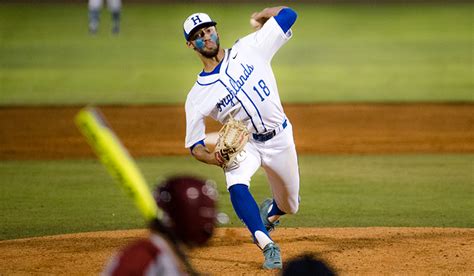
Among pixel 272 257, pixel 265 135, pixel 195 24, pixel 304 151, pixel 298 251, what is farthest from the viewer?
pixel 304 151

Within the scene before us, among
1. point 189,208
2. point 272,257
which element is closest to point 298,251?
point 272,257

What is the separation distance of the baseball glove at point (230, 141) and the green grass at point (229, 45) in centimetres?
1058

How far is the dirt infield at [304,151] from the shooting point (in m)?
7.11

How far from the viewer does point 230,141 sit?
6520 mm

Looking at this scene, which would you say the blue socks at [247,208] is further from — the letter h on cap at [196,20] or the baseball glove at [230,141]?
the letter h on cap at [196,20]

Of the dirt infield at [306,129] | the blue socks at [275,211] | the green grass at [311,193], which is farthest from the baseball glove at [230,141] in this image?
the dirt infield at [306,129]

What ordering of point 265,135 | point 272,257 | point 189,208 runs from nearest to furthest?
1. point 189,208
2. point 272,257
3. point 265,135

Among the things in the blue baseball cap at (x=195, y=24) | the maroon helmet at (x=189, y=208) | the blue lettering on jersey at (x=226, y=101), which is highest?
the maroon helmet at (x=189, y=208)

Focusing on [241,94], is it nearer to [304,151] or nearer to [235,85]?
[235,85]

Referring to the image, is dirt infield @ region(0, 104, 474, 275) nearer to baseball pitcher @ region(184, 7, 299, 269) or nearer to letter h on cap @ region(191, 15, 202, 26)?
baseball pitcher @ region(184, 7, 299, 269)

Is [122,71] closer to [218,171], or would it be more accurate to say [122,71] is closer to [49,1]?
[218,171]

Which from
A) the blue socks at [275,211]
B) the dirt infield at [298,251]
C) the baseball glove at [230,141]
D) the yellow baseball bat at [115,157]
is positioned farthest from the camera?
the blue socks at [275,211]

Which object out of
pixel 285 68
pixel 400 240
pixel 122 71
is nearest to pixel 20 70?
pixel 122 71

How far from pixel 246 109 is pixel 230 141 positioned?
425mm
